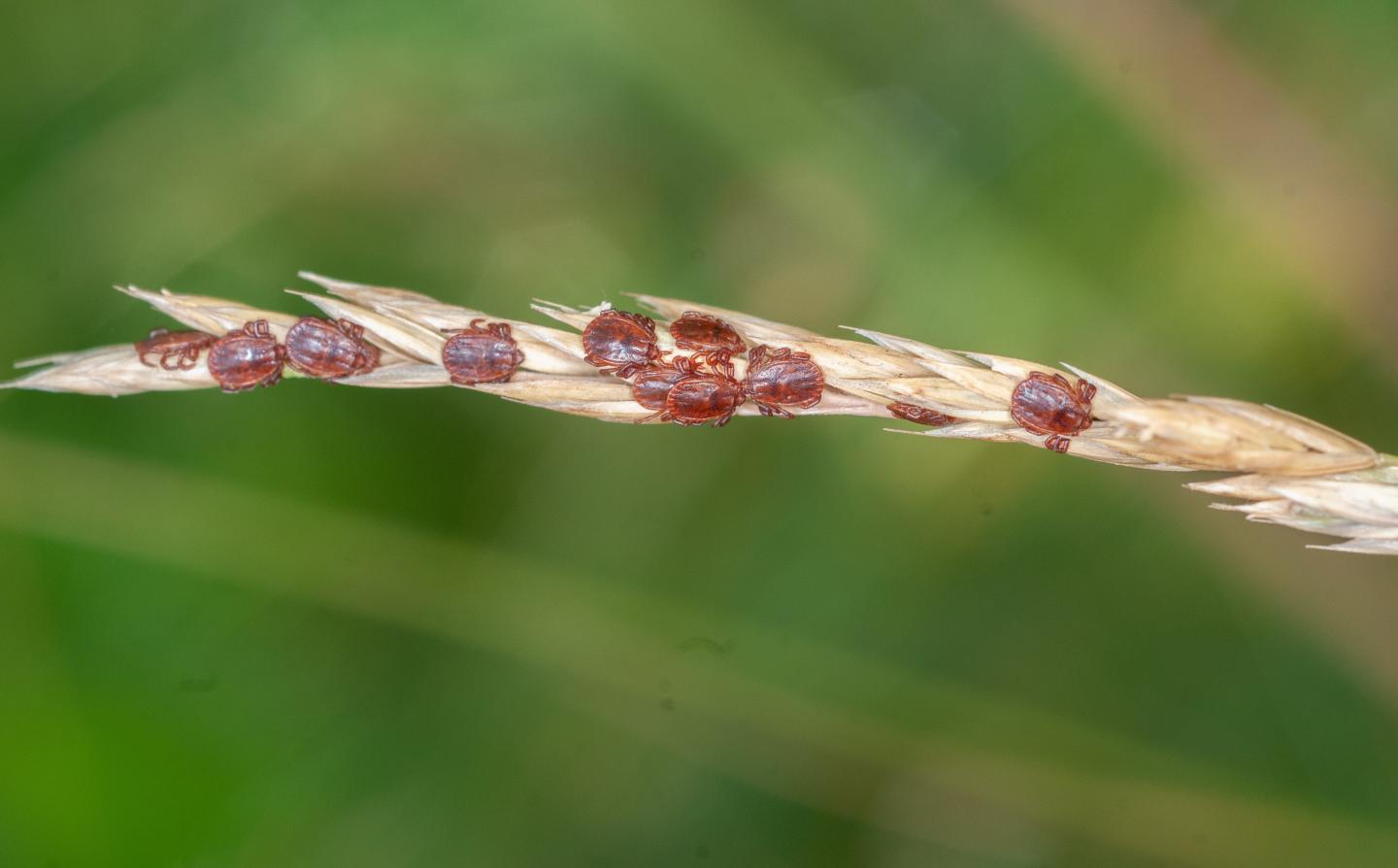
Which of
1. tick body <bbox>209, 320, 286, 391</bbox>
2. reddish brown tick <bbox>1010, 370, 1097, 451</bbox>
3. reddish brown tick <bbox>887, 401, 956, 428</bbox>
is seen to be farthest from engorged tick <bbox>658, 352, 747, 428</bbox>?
tick body <bbox>209, 320, 286, 391</bbox>

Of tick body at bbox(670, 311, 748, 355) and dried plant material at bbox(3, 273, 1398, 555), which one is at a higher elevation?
tick body at bbox(670, 311, 748, 355)

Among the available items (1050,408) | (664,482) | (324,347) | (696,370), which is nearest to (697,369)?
(696,370)

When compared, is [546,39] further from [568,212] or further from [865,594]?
[865,594]

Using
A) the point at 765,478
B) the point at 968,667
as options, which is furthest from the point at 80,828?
the point at 968,667

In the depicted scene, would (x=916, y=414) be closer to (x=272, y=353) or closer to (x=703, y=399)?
(x=703, y=399)

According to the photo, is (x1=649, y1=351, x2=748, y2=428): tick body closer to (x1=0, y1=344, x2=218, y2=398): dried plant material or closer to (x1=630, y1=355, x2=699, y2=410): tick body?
(x1=630, y1=355, x2=699, y2=410): tick body

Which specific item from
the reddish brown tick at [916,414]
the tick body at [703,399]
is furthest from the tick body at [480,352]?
the reddish brown tick at [916,414]

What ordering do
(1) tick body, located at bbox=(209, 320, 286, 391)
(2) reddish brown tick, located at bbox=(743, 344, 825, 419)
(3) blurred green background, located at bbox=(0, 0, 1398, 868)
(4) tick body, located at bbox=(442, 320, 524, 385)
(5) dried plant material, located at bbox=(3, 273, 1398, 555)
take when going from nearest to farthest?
(5) dried plant material, located at bbox=(3, 273, 1398, 555), (2) reddish brown tick, located at bbox=(743, 344, 825, 419), (4) tick body, located at bbox=(442, 320, 524, 385), (1) tick body, located at bbox=(209, 320, 286, 391), (3) blurred green background, located at bbox=(0, 0, 1398, 868)
